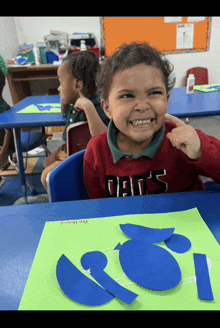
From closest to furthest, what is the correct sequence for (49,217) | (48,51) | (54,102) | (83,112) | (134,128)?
(49,217), (134,128), (83,112), (54,102), (48,51)

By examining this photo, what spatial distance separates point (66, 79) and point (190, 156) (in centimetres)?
105

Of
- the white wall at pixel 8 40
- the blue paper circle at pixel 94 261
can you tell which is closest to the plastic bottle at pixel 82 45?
the white wall at pixel 8 40

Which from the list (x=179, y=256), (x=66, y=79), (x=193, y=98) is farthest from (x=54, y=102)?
(x=179, y=256)

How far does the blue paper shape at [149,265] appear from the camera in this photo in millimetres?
398

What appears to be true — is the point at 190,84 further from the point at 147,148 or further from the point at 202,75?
the point at 202,75

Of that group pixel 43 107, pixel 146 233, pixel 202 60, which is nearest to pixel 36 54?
pixel 43 107

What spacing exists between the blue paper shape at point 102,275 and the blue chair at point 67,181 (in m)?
0.35

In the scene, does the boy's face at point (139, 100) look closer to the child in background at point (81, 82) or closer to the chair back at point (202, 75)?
the child in background at point (81, 82)

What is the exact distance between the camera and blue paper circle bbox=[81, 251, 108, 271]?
44 centimetres

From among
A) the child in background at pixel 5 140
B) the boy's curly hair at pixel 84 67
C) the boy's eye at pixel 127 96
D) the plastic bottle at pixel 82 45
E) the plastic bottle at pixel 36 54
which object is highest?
the plastic bottle at pixel 82 45

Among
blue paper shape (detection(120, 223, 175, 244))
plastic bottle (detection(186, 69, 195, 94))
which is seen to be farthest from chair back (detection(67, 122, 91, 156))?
plastic bottle (detection(186, 69, 195, 94))

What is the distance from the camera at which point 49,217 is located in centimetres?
59

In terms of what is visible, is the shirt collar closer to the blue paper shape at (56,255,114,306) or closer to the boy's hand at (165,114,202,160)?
the boy's hand at (165,114,202,160)
